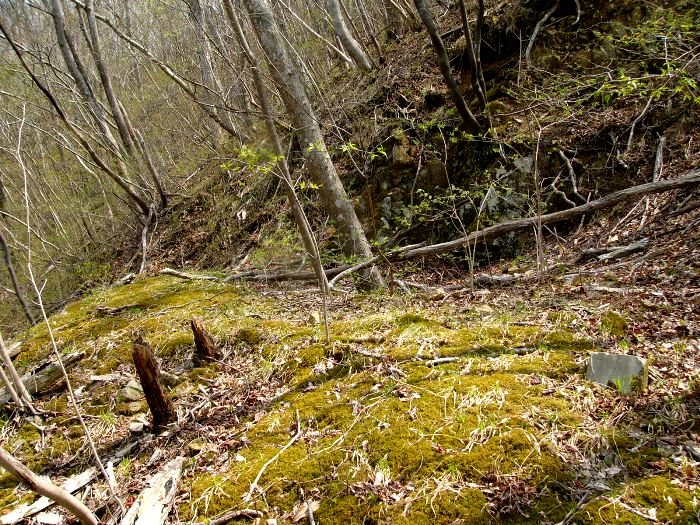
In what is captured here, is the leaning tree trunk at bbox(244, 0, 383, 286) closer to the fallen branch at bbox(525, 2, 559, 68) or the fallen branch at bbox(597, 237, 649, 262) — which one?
the fallen branch at bbox(597, 237, 649, 262)

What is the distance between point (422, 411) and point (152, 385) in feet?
5.93

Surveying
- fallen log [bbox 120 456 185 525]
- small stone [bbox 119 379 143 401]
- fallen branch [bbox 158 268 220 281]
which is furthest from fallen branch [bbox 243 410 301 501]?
fallen branch [bbox 158 268 220 281]

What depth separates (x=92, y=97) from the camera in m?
10.7

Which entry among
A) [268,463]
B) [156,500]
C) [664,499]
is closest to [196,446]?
[156,500]

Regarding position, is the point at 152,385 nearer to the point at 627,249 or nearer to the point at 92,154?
the point at 627,249

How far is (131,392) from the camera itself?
3.58m

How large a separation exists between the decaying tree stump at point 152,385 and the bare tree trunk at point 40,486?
102 centimetres

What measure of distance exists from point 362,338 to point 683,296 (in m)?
2.65

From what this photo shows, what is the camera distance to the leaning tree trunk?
5609mm

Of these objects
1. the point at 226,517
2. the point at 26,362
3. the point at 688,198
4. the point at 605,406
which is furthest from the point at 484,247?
the point at 26,362

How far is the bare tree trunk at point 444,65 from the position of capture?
20.7 ft

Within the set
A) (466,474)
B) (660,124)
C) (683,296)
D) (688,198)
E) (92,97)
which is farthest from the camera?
(92,97)

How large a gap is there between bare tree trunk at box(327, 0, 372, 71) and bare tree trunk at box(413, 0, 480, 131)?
3.32 m

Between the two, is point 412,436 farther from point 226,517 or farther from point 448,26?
point 448,26
